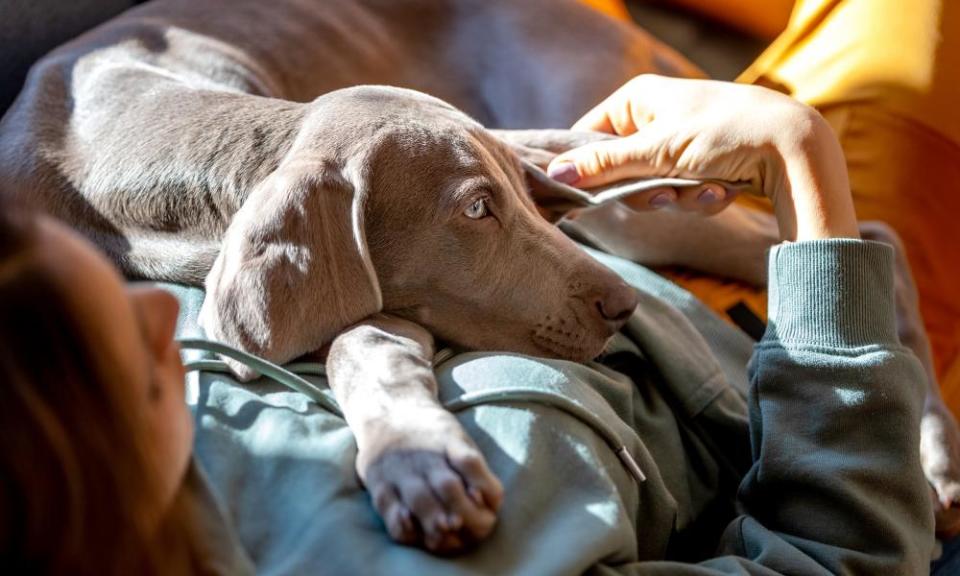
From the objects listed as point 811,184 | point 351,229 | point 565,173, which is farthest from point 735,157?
point 351,229

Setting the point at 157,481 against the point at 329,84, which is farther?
the point at 329,84

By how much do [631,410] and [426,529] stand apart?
461 millimetres

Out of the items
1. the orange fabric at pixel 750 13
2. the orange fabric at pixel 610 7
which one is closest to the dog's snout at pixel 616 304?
the orange fabric at pixel 610 7

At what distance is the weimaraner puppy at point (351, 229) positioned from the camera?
1063 mm

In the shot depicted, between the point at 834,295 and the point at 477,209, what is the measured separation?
0.48 meters

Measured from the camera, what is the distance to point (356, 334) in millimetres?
1260

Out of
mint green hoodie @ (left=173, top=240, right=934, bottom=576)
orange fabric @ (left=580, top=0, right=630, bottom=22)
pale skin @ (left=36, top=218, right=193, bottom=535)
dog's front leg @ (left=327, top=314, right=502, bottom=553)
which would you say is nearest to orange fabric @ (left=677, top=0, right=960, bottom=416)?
orange fabric @ (left=580, top=0, right=630, bottom=22)

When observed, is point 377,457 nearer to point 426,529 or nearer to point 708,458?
point 426,529

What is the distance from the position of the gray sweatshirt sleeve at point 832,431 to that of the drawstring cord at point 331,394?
0.17 metres

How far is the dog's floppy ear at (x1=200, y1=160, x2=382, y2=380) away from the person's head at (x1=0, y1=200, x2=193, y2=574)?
1.69 ft

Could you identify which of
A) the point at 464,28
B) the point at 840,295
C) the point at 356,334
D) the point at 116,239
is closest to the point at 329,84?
the point at 464,28

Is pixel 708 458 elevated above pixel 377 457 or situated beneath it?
situated beneath

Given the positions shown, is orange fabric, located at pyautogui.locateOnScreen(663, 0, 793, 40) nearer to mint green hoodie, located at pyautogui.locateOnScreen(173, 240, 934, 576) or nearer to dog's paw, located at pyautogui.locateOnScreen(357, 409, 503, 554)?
mint green hoodie, located at pyautogui.locateOnScreen(173, 240, 934, 576)

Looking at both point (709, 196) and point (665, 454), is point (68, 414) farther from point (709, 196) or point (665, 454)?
point (709, 196)
